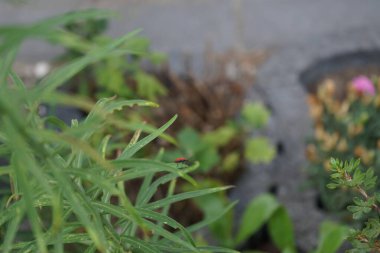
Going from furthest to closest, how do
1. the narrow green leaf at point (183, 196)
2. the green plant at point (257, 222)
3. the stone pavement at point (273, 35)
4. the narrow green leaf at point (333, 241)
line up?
1. the stone pavement at point (273, 35)
2. the green plant at point (257, 222)
3. the narrow green leaf at point (333, 241)
4. the narrow green leaf at point (183, 196)

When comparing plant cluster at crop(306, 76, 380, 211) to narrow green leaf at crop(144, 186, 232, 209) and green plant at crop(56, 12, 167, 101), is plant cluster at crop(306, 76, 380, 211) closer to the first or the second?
green plant at crop(56, 12, 167, 101)

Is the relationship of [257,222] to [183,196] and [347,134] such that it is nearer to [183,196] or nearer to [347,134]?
[347,134]

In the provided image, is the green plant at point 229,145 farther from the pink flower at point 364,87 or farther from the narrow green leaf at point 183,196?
the narrow green leaf at point 183,196

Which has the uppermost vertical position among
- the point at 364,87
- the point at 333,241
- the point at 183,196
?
the point at 183,196

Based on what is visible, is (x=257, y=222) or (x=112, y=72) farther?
(x=112, y=72)

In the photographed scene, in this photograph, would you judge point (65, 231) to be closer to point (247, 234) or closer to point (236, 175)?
point (247, 234)

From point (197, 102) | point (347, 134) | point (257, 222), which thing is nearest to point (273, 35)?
point (197, 102)

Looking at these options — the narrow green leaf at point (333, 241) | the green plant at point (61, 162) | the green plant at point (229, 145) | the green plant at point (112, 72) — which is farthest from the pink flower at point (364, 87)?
the green plant at point (61, 162)

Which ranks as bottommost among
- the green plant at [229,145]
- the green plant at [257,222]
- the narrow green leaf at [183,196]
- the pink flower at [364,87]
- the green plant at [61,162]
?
the green plant at [257,222]
